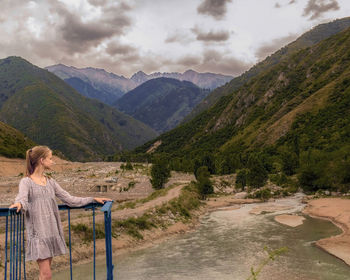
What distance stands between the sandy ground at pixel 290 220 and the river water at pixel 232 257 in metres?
1.07

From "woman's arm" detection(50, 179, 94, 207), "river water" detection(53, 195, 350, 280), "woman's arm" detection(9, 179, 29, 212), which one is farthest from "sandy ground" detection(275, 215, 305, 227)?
"woman's arm" detection(9, 179, 29, 212)

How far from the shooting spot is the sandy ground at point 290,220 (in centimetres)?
4100

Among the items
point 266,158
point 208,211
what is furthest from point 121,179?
point 266,158

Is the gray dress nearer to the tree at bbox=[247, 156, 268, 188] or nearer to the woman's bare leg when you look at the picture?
the woman's bare leg

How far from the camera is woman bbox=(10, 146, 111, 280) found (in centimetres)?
647

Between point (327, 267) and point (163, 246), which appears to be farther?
point (163, 246)

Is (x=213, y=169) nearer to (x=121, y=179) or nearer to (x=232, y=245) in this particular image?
(x=121, y=179)

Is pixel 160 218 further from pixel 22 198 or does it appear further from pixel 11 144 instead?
pixel 11 144

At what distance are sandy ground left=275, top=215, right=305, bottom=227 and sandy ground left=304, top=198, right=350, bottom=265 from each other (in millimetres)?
3310

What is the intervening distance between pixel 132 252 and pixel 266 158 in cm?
8562

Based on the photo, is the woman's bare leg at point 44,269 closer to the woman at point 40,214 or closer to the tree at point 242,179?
the woman at point 40,214

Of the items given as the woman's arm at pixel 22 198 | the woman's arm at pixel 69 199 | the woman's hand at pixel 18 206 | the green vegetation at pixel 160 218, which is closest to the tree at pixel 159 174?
the green vegetation at pixel 160 218

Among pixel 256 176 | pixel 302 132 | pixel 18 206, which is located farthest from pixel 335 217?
pixel 302 132

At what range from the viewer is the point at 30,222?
21.3 feet
